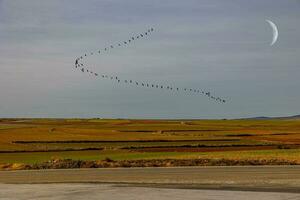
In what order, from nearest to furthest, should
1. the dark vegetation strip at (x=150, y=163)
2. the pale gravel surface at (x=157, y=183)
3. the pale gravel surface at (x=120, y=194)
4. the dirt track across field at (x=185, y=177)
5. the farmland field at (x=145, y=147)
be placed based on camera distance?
1. the pale gravel surface at (x=120, y=194)
2. the pale gravel surface at (x=157, y=183)
3. the dirt track across field at (x=185, y=177)
4. the dark vegetation strip at (x=150, y=163)
5. the farmland field at (x=145, y=147)

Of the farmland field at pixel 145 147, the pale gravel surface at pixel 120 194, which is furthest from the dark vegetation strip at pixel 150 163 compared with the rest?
the pale gravel surface at pixel 120 194

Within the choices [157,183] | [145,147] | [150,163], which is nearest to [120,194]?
[157,183]

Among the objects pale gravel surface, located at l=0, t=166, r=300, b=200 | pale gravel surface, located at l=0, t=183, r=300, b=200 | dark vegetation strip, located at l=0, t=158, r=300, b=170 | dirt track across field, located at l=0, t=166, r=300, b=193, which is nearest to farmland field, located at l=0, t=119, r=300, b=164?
dark vegetation strip, located at l=0, t=158, r=300, b=170

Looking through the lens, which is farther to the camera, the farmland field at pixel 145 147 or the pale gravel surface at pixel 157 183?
the farmland field at pixel 145 147

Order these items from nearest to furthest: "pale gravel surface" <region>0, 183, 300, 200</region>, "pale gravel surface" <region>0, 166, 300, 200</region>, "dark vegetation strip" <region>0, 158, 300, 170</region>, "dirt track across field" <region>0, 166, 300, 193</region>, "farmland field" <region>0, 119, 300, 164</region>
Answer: "pale gravel surface" <region>0, 183, 300, 200</region>, "pale gravel surface" <region>0, 166, 300, 200</region>, "dirt track across field" <region>0, 166, 300, 193</region>, "dark vegetation strip" <region>0, 158, 300, 170</region>, "farmland field" <region>0, 119, 300, 164</region>

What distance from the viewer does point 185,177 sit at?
30.7 meters

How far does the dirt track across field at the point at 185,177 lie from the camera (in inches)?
1036

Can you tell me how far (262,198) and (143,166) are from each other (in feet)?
60.7

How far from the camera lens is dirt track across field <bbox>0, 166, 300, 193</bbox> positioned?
1036 inches

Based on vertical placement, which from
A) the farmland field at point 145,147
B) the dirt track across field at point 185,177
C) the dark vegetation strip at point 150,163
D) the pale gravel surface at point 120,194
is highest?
the farmland field at point 145,147

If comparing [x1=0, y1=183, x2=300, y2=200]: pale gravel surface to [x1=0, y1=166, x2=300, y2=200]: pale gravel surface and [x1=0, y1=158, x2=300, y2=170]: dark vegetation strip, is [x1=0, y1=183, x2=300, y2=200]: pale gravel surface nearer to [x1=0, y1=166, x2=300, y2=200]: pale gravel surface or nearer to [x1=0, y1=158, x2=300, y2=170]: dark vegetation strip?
[x1=0, y1=166, x2=300, y2=200]: pale gravel surface

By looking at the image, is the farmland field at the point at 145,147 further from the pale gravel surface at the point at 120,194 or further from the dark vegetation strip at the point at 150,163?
the pale gravel surface at the point at 120,194

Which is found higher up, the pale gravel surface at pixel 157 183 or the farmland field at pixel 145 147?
the farmland field at pixel 145 147

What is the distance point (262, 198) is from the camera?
21.0 meters
